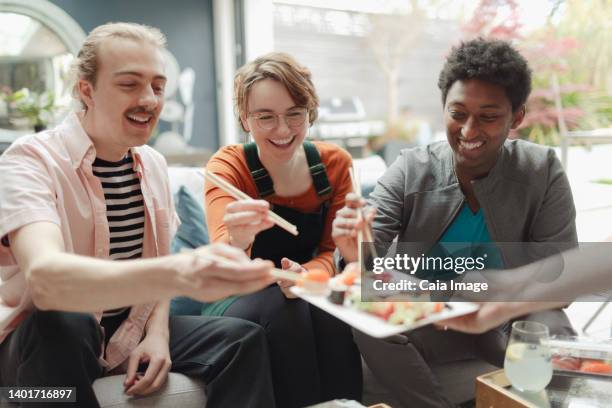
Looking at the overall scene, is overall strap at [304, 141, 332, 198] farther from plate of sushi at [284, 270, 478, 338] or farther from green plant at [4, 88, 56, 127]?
green plant at [4, 88, 56, 127]

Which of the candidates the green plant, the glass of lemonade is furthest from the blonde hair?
the green plant

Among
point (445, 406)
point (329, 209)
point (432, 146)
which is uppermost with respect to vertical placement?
point (432, 146)

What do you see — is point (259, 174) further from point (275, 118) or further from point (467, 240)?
point (467, 240)

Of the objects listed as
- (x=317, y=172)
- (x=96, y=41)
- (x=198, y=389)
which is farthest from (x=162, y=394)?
(x=96, y=41)

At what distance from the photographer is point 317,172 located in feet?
5.20

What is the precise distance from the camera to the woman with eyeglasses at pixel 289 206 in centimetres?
147

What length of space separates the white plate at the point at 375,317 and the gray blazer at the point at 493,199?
39cm

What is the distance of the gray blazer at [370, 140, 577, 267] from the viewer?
143 centimetres

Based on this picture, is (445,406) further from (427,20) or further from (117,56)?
(427,20)

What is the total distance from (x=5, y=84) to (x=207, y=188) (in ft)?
9.86

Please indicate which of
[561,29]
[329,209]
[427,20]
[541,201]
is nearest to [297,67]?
[329,209]

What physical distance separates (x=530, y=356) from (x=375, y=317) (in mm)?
480

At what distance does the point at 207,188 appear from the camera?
1.54 metres

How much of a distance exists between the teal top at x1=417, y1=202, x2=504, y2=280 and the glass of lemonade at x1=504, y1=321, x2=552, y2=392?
0.75 feet
